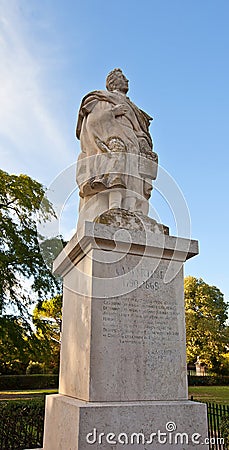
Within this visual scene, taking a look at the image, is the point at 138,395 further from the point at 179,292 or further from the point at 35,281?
the point at 35,281

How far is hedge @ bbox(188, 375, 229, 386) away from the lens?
33906mm

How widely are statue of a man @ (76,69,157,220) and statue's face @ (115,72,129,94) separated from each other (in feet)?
0.05

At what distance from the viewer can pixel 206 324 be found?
3578 cm

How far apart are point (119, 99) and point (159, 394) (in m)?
4.26

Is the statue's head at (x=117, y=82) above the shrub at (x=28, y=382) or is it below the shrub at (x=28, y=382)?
above

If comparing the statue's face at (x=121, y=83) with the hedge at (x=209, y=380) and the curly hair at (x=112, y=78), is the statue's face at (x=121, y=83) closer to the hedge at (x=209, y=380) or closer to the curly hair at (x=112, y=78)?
the curly hair at (x=112, y=78)

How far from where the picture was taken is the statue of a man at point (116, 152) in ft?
17.7

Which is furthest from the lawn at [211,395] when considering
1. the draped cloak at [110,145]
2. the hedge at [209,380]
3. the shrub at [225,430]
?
the draped cloak at [110,145]

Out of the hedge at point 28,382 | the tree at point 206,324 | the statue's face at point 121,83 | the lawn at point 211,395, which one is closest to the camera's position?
the statue's face at point 121,83

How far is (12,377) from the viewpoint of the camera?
2872cm

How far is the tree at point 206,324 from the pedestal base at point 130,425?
32.5m

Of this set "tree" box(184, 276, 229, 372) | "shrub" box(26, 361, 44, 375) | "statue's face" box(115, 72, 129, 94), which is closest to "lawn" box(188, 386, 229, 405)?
"tree" box(184, 276, 229, 372)

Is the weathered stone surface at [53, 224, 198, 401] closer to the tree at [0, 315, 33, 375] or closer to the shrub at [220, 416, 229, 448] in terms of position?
the shrub at [220, 416, 229, 448]

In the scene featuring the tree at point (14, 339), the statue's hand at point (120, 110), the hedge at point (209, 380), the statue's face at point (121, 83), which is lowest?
the hedge at point (209, 380)
